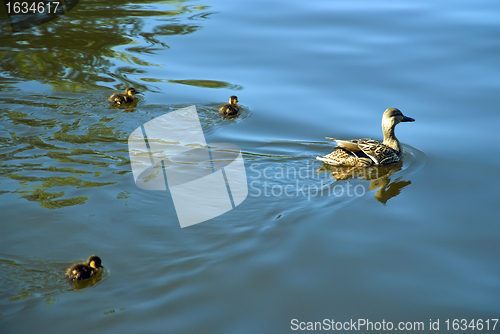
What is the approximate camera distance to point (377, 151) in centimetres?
602

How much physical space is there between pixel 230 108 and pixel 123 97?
1.51 meters

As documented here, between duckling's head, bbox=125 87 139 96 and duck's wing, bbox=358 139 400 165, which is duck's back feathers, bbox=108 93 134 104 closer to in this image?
duckling's head, bbox=125 87 139 96

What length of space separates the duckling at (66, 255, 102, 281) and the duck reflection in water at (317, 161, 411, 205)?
2831 mm

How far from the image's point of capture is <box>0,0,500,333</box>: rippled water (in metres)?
3.88

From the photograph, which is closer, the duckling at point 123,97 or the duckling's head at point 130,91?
the duckling at point 123,97

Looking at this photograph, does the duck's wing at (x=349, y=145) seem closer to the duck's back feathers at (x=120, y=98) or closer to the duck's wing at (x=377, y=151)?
the duck's wing at (x=377, y=151)

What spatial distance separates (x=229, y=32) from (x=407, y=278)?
696 cm

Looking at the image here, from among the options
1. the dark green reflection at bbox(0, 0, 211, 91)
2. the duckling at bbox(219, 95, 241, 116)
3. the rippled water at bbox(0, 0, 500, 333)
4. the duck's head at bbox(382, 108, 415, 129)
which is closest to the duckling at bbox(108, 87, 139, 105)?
the rippled water at bbox(0, 0, 500, 333)

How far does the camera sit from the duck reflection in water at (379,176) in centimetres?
552

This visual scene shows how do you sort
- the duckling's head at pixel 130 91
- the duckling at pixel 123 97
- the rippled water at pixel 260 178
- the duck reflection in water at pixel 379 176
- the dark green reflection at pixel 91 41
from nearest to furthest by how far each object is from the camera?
the rippled water at pixel 260 178 → the duck reflection in water at pixel 379 176 → the duckling at pixel 123 97 → the duckling's head at pixel 130 91 → the dark green reflection at pixel 91 41

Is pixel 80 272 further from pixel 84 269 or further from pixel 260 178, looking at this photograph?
pixel 260 178

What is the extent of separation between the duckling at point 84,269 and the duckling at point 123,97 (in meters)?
3.48

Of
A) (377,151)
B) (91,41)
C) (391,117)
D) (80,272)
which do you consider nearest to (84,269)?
(80,272)

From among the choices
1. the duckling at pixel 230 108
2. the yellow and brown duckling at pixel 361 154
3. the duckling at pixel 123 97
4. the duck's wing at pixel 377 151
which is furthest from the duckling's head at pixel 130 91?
the duck's wing at pixel 377 151
